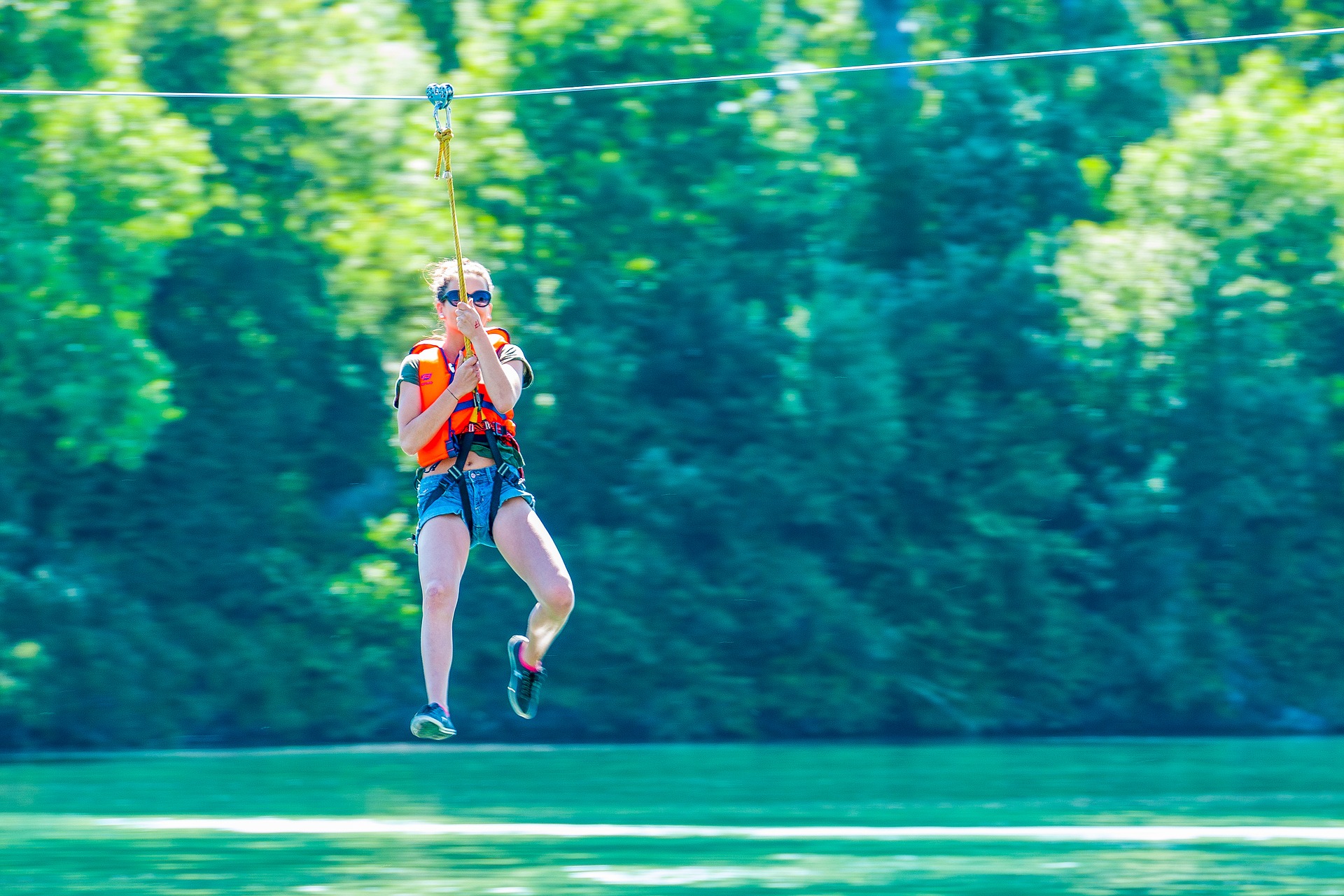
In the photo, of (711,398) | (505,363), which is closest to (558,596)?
(505,363)

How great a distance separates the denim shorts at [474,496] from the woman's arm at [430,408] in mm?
247

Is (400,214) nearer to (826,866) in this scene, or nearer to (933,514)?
(933,514)

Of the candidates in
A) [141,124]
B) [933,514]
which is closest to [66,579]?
[141,124]

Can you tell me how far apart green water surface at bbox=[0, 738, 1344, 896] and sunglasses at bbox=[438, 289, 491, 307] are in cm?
268

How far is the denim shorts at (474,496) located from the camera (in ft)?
26.9

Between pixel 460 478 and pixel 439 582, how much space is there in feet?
1.34

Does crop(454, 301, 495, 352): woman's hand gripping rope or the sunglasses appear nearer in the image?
crop(454, 301, 495, 352): woman's hand gripping rope

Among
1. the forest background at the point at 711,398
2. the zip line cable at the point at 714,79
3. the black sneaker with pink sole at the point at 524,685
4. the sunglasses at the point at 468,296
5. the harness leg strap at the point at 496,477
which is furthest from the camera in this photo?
the forest background at the point at 711,398

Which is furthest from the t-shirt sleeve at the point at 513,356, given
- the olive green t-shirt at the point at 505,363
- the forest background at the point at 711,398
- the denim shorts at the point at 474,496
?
the forest background at the point at 711,398

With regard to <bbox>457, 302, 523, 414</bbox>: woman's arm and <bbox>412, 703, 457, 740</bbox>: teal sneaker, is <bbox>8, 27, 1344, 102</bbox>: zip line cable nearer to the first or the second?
<bbox>457, 302, 523, 414</bbox>: woman's arm

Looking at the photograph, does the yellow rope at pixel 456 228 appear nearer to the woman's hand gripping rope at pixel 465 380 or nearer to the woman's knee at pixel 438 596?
the woman's hand gripping rope at pixel 465 380

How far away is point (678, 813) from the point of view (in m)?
13.0

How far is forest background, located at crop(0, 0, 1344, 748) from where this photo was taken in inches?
784

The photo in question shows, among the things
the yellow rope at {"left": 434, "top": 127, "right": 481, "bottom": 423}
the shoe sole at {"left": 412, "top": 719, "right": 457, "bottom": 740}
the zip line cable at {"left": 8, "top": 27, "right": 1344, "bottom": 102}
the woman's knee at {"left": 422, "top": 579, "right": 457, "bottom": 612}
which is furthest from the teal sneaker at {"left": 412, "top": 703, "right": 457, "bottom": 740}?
the zip line cable at {"left": 8, "top": 27, "right": 1344, "bottom": 102}
